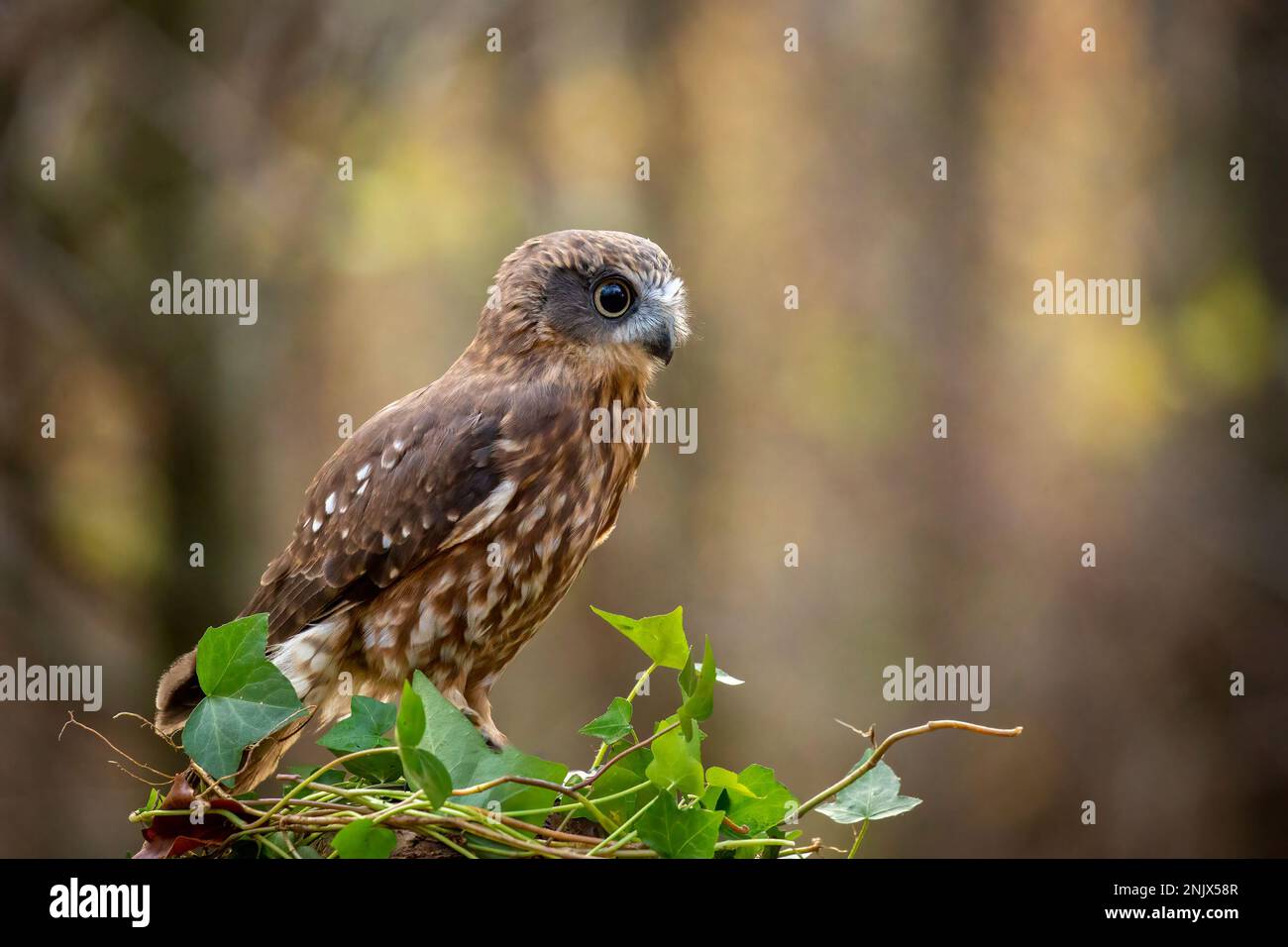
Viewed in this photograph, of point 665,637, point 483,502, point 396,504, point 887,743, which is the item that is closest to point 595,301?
point 483,502

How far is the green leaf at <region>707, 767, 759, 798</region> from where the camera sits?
203 cm

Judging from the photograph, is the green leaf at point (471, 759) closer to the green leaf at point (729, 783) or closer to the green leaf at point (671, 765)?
the green leaf at point (671, 765)

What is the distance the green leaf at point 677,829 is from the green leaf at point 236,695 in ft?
1.87

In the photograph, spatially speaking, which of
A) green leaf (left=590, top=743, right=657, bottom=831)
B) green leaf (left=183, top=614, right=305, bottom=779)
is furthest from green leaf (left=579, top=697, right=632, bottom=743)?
green leaf (left=183, top=614, right=305, bottom=779)

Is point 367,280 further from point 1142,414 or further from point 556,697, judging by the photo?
point 1142,414

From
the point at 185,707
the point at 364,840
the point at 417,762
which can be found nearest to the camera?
the point at 417,762

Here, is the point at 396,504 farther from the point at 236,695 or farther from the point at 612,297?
the point at 236,695

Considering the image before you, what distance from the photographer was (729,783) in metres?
2.03

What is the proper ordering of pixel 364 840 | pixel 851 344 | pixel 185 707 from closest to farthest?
pixel 364 840
pixel 185 707
pixel 851 344

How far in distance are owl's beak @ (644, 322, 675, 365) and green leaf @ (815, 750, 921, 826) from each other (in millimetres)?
1163

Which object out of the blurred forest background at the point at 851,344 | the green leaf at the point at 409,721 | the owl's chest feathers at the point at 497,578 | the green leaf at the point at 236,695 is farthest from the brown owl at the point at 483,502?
the blurred forest background at the point at 851,344

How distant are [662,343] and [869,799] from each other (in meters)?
1.22

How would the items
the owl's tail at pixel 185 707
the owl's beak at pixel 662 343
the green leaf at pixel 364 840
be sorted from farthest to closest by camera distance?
the owl's beak at pixel 662 343 → the owl's tail at pixel 185 707 → the green leaf at pixel 364 840

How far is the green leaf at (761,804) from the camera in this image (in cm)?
201
